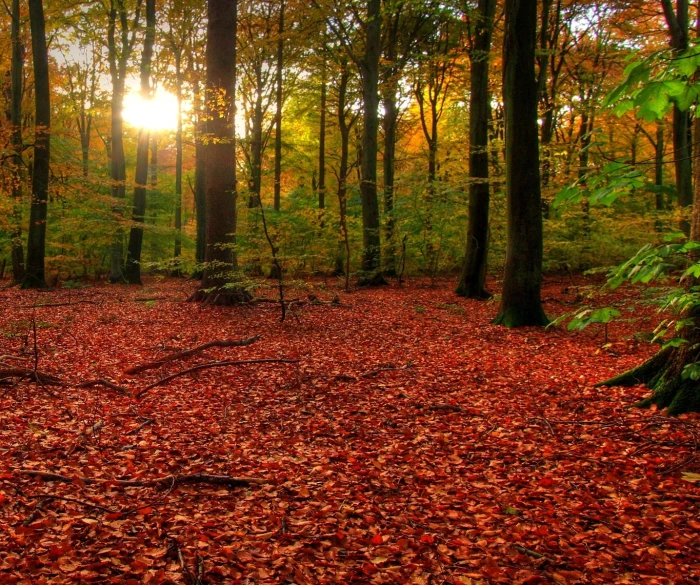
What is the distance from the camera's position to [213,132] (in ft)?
31.9

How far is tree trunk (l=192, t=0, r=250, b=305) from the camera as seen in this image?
945 cm

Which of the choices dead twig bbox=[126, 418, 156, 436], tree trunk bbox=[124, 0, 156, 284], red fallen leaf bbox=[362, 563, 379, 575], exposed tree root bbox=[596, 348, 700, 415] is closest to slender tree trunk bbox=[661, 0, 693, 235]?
exposed tree root bbox=[596, 348, 700, 415]

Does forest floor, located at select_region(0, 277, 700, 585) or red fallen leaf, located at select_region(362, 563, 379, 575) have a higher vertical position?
forest floor, located at select_region(0, 277, 700, 585)

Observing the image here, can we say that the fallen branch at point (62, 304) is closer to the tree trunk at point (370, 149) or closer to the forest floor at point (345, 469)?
the forest floor at point (345, 469)

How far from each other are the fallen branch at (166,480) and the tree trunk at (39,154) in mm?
12155

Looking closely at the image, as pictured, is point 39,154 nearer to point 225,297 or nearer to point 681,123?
point 225,297

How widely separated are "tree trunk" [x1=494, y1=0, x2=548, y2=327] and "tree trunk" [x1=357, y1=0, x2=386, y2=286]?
607 centimetres

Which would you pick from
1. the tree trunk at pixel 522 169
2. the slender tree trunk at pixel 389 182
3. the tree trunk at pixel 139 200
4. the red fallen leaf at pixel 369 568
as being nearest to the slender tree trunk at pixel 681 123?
the tree trunk at pixel 522 169

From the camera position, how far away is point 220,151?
970cm

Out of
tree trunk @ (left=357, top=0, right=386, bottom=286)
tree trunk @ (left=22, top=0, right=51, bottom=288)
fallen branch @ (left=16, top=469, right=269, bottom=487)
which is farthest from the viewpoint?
tree trunk @ (left=357, top=0, right=386, bottom=286)

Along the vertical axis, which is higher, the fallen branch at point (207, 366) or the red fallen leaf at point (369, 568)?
the fallen branch at point (207, 366)

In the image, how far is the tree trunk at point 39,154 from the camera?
12.9 meters

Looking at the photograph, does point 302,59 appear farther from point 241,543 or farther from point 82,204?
point 241,543

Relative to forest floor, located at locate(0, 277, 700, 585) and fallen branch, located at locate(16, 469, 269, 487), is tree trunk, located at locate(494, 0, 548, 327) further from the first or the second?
fallen branch, located at locate(16, 469, 269, 487)
